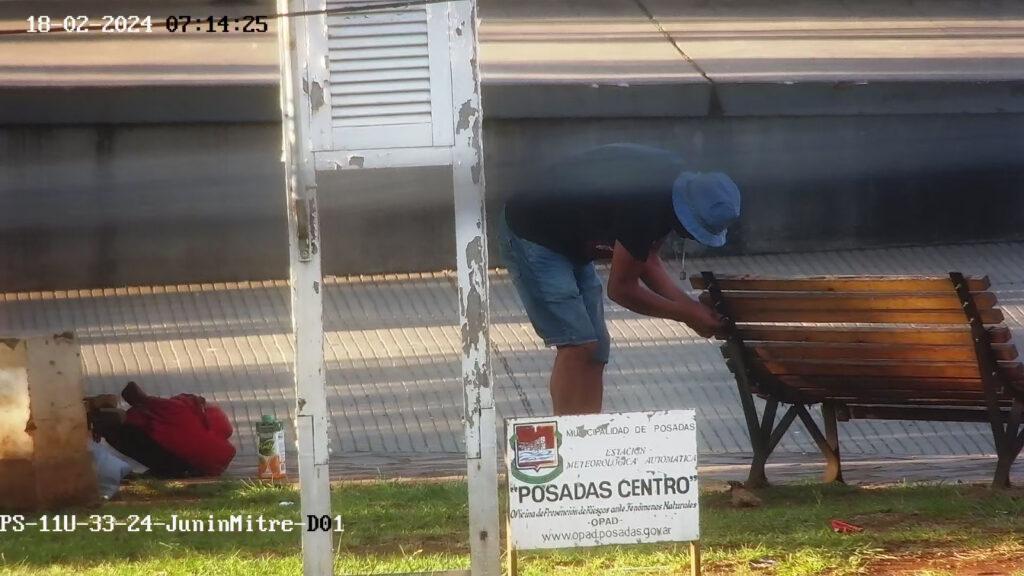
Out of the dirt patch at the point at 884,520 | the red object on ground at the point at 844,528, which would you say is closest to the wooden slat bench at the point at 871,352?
the dirt patch at the point at 884,520

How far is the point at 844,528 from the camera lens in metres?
4.85

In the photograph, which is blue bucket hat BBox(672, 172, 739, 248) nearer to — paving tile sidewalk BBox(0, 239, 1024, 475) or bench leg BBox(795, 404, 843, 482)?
bench leg BBox(795, 404, 843, 482)

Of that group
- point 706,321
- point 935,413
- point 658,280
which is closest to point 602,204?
point 658,280

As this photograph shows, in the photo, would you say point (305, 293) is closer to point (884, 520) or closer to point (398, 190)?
point (884, 520)

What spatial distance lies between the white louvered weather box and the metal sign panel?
79 centimetres

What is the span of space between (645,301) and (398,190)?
15.5 feet

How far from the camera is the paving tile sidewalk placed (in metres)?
7.43

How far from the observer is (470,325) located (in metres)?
3.82

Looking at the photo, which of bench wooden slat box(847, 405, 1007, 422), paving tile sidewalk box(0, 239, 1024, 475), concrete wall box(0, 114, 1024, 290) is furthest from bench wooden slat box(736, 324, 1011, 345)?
concrete wall box(0, 114, 1024, 290)

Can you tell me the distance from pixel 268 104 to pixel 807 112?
12.2ft

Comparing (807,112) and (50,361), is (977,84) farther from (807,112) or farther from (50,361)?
(50,361)

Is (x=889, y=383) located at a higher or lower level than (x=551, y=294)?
lower

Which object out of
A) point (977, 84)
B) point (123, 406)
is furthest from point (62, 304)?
point (977, 84)

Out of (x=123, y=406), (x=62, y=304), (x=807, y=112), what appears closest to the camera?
(x=123, y=406)
